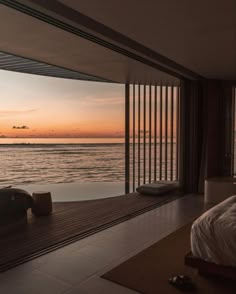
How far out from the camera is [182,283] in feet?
6.57

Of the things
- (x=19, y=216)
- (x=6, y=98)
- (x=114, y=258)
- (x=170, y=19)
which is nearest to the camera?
(x=114, y=258)

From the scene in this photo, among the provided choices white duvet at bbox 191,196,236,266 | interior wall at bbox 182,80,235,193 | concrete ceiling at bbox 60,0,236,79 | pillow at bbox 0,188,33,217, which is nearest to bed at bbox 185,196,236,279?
white duvet at bbox 191,196,236,266

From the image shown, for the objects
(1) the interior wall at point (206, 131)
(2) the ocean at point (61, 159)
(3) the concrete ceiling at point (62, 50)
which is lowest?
(2) the ocean at point (61, 159)

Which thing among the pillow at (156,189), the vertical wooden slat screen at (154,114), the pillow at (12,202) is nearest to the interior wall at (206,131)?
the pillow at (156,189)

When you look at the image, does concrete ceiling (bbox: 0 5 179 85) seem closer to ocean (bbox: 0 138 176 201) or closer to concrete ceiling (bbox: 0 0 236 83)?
concrete ceiling (bbox: 0 0 236 83)

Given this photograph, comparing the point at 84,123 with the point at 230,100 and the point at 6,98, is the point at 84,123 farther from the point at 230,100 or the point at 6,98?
the point at 230,100

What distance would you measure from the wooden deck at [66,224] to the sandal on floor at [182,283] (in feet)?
3.67

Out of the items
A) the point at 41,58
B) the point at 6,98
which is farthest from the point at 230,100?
the point at 6,98

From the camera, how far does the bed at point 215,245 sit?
2.00m

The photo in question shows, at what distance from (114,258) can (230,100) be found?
410cm

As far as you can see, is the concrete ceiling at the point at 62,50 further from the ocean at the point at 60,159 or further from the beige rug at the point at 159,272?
the ocean at the point at 60,159

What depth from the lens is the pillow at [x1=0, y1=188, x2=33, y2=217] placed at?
3250mm

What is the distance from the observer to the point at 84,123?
1217 centimetres

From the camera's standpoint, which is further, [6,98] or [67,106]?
[67,106]
